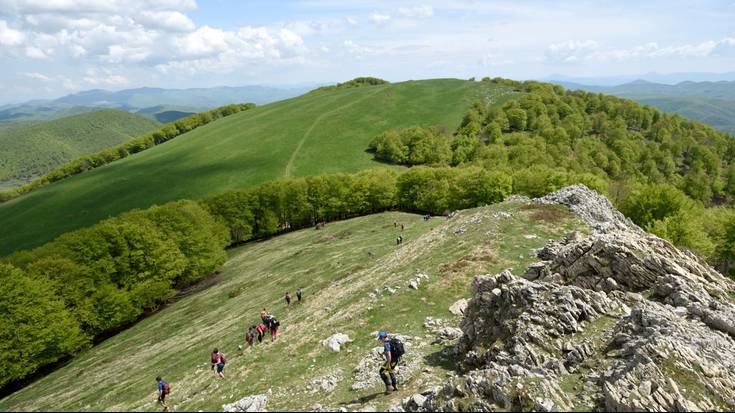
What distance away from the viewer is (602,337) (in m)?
22.4

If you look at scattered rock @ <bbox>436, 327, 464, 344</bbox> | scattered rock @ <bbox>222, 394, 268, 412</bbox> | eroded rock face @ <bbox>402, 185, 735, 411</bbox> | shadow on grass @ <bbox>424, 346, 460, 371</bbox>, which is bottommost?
scattered rock @ <bbox>222, 394, 268, 412</bbox>

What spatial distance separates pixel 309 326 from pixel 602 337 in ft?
82.1

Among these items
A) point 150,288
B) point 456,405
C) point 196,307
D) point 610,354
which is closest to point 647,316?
point 610,354

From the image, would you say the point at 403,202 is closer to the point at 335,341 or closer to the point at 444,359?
the point at 335,341

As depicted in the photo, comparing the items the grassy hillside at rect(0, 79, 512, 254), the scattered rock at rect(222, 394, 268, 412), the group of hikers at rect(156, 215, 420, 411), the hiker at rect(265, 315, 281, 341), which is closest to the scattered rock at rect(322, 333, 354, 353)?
the group of hikers at rect(156, 215, 420, 411)

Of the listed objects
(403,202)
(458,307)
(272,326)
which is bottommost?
(403,202)

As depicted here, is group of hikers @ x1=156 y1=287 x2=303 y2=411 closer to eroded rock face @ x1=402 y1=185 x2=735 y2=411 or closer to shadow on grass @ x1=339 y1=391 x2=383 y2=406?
shadow on grass @ x1=339 y1=391 x2=383 y2=406

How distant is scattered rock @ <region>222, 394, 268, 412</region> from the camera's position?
79.8 feet

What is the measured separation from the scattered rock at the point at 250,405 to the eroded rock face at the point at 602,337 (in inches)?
398

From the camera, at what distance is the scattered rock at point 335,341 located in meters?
31.0

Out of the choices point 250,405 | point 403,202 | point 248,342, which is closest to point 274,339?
point 248,342

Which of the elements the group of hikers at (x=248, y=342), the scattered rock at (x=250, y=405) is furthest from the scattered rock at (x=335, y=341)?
the group of hikers at (x=248, y=342)

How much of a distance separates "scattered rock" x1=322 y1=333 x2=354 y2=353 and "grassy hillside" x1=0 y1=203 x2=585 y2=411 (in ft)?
2.12

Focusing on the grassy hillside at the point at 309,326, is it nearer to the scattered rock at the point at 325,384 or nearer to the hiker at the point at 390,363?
the scattered rock at the point at 325,384
